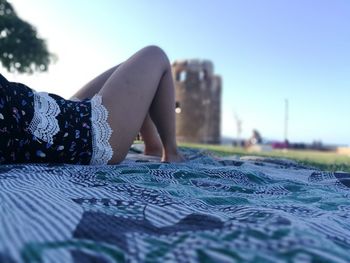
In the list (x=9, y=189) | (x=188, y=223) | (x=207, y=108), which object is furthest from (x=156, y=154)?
(x=207, y=108)

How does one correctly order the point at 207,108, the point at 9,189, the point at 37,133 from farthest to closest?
the point at 207,108, the point at 37,133, the point at 9,189

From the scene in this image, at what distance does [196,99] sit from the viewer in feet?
51.1

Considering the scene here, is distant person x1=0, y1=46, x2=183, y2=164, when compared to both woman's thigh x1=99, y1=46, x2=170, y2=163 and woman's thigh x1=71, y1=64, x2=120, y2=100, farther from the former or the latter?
woman's thigh x1=71, y1=64, x2=120, y2=100

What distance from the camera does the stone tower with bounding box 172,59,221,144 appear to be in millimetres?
15352

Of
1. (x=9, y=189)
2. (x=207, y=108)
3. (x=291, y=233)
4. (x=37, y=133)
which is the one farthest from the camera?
(x=207, y=108)

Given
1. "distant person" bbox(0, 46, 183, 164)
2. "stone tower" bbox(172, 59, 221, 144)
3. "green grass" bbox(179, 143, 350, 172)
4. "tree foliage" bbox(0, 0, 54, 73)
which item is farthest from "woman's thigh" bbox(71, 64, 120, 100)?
"stone tower" bbox(172, 59, 221, 144)

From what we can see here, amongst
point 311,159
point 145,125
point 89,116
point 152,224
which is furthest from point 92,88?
point 311,159

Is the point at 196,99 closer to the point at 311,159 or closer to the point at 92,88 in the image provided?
the point at 311,159

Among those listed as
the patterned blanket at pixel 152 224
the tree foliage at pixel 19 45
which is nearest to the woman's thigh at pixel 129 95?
the patterned blanket at pixel 152 224

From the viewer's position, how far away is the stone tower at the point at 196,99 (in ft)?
50.4

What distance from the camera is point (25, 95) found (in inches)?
41.4

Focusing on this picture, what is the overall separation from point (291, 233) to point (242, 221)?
0.26ft

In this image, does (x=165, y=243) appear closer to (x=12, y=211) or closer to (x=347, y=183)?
(x=12, y=211)

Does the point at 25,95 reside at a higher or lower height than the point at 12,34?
lower
